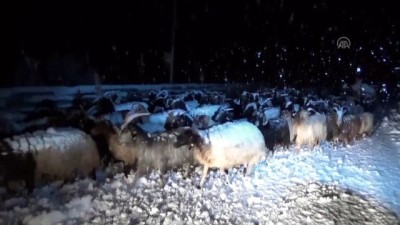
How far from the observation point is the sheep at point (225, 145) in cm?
626

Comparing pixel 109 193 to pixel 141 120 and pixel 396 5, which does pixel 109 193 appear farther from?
pixel 396 5

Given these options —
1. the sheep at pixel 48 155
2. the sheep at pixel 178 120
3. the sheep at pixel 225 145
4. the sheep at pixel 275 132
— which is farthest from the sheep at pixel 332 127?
the sheep at pixel 48 155

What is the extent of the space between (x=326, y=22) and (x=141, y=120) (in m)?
17.7

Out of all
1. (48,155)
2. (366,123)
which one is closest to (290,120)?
(366,123)

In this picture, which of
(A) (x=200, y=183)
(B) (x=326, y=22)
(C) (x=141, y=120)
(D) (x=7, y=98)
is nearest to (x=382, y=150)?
(A) (x=200, y=183)

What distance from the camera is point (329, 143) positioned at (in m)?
9.37

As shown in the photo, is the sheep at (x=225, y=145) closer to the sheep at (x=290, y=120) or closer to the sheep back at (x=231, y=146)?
the sheep back at (x=231, y=146)

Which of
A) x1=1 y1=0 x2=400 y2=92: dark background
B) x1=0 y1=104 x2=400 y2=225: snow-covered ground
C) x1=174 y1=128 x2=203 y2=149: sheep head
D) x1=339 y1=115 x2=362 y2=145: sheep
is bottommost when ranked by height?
x1=0 y1=104 x2=400 y2=225: snow-covered ground

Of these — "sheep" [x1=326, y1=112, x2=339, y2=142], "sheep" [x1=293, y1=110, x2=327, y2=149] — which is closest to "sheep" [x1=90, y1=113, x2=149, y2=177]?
"sheep" [x1=293, y1=110, x2=327, y2=149]

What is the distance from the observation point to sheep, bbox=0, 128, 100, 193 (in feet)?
17.1

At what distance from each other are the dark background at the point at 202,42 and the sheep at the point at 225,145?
675cm

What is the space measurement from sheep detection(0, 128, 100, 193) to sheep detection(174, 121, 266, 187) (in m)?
1.51

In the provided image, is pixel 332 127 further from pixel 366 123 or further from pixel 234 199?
pixel 234 199

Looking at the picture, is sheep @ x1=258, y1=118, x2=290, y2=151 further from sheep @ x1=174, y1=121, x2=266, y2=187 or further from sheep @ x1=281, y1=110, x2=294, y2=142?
sheep @ x1=174, y1=121, x2=266, y2=187
